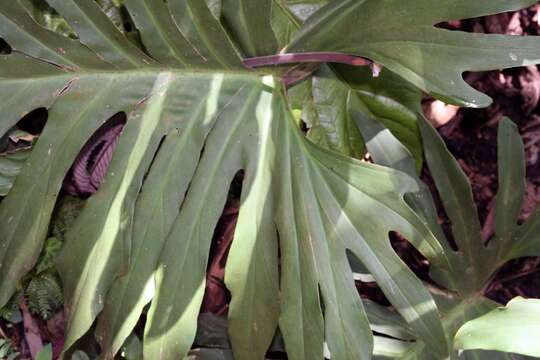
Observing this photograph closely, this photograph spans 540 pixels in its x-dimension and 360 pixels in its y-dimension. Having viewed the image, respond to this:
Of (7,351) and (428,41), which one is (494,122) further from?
(7,351)

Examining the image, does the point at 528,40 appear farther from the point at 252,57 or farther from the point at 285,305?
the point at 285,305

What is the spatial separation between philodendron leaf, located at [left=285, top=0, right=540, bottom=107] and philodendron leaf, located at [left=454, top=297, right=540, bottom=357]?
1.16 feet

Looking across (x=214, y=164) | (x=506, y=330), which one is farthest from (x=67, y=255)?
(x=506, y=330)

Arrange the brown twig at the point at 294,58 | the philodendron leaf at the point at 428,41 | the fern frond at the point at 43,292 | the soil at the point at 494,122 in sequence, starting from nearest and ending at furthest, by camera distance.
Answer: the philodendron leaf at the point at 428,41, the brown twig at the point at 294,58, the fern frond at the point at 43,292, the soil at the point at 494,122


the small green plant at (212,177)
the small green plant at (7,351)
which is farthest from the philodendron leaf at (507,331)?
the small green plant at (7,351)

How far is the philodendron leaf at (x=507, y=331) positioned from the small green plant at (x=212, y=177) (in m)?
0.13

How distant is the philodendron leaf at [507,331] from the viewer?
941 millimetres

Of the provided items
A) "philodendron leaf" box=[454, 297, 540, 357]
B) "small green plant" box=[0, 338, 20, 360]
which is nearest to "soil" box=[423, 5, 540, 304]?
"philodendron leaf" box=[454, 297, 540, 357]

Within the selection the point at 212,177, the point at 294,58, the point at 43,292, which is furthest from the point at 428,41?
the point at 43,292

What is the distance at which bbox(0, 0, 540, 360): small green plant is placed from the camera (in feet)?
3.59

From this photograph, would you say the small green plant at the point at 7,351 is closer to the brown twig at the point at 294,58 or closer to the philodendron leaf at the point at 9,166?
the philodendron leaf at the point at 9,166

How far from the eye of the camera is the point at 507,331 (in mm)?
961

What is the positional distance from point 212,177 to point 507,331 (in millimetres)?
572

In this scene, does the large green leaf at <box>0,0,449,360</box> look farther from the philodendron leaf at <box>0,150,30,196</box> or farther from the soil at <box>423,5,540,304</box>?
the soil at <box>423,5,540,304</box>
